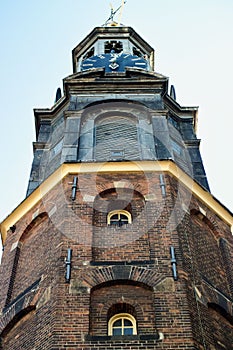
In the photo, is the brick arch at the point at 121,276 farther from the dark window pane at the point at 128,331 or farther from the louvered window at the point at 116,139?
the louvered window at the point at 116,139

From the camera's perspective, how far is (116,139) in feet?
60.8

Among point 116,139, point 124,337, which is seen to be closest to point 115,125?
point 116,139

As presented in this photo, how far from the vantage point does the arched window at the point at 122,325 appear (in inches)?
481

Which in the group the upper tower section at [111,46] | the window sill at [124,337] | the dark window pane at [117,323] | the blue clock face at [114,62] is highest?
the upper tower section at [111,46]

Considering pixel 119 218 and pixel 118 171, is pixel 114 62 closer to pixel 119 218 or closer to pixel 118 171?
pixel 118 171

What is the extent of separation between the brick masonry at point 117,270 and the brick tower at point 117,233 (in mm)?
29

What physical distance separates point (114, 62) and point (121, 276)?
502 inches

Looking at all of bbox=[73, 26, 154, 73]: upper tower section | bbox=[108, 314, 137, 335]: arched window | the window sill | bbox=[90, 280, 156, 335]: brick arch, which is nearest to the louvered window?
bbox=[90, 280, 156, 335]: brick arch

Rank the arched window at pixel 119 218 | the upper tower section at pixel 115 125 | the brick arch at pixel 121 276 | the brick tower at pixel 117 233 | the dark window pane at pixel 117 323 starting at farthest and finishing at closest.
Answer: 1. the upper tower section at pixel 115 125
2. the arched window at pixel 119 218
3. the brick arch at pixel 121 276
4. the dark window pane at pixel 117 323
5. the brick tower at pixel 117 233

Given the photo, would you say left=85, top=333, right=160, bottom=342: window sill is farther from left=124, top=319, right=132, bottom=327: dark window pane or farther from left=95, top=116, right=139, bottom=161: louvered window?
left=95, top=116, right=139, bottom=161: louvered window

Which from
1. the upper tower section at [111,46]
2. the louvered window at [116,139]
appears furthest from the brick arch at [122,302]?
the upper tower section at [111,46]

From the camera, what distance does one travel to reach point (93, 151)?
58.2 feet

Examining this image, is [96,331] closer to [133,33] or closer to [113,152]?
[113,152]

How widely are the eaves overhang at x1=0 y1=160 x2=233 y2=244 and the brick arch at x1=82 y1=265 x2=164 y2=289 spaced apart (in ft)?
12.2
